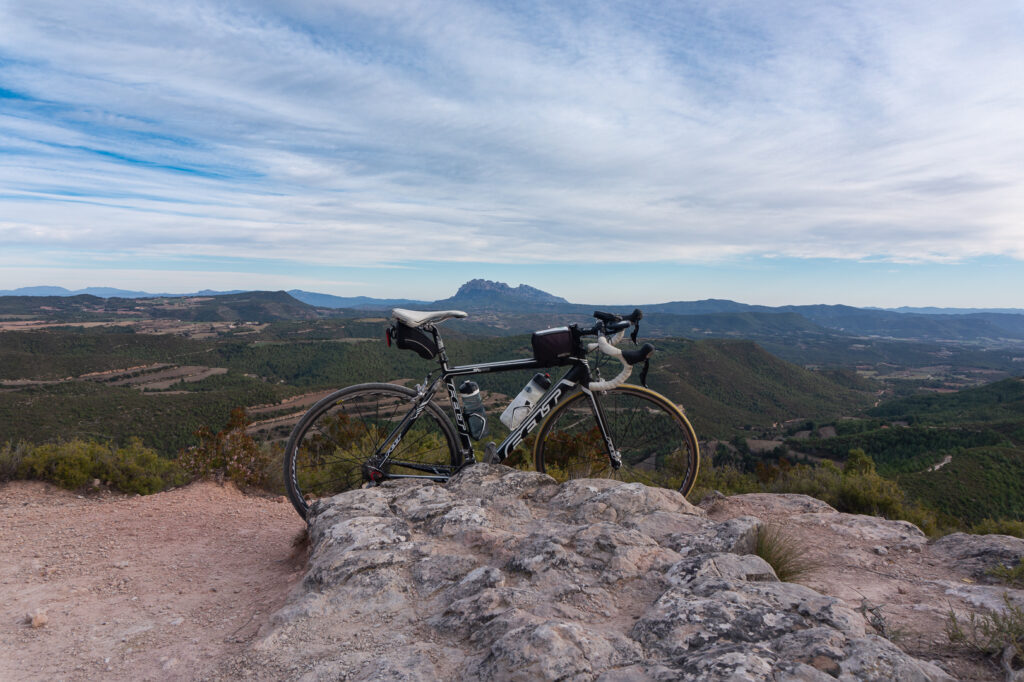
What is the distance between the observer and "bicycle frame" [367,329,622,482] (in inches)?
168

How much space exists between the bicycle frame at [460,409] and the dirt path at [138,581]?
119 cm

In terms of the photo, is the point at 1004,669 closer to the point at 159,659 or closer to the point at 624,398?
the point at 624,398

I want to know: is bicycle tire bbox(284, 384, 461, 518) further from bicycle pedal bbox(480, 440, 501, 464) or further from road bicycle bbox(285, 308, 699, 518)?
bicycle pedal bbox(480, 440, 501, 464)

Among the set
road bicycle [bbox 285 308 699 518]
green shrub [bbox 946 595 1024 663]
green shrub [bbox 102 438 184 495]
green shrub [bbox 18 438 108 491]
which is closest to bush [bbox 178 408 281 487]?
green shrub [bbox 102 438 184 495]

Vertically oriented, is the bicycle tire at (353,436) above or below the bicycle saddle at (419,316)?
below

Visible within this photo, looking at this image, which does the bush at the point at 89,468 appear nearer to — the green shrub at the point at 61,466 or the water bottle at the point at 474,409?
→ the green shrub at the point at 61,466

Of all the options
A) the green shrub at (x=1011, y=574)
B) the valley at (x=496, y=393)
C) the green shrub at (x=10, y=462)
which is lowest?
the valley at (x=496, y=393)

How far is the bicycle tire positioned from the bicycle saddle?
0.60 meters

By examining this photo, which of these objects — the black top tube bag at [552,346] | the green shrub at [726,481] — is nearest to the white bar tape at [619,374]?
the black top tube bag at [552,346]

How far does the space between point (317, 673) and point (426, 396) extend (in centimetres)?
241

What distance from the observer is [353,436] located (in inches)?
179

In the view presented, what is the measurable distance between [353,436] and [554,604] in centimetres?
283

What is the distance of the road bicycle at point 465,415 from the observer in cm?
418

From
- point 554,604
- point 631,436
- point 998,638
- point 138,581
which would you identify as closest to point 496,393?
point 631,436
